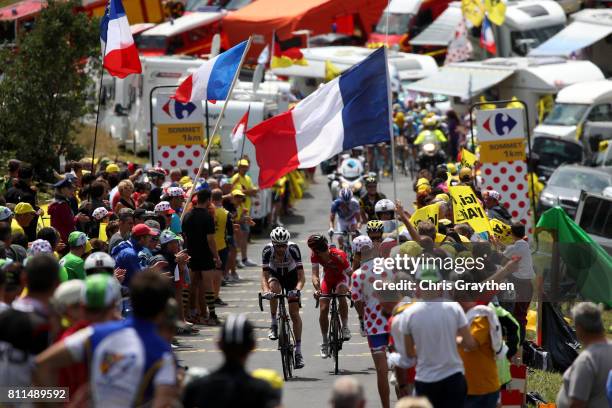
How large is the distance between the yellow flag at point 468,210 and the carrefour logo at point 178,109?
658cm

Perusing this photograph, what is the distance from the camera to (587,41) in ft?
141

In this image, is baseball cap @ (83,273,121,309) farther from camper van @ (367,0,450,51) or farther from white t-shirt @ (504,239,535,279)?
camper van @ (367,0,450,51)

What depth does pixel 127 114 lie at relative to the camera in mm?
35031

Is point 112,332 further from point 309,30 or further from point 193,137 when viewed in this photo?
point 309,30

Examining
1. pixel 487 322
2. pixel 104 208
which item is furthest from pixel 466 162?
pixel 487 322

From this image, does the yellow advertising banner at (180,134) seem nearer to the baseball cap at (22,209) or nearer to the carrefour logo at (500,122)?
the carrefour logo at (500,122)

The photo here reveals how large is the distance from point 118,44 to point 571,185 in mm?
11618

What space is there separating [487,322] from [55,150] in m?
18.3

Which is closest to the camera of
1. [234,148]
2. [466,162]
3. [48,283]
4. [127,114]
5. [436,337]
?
[48,283]

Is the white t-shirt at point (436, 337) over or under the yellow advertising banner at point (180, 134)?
under

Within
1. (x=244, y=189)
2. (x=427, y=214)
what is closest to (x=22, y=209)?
(x=427, y=214)

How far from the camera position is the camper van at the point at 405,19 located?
50938mm

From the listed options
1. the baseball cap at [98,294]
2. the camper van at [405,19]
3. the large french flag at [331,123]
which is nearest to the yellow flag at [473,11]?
the camper van at [405,19]

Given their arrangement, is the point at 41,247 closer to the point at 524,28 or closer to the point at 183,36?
the point at 183,36
